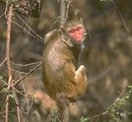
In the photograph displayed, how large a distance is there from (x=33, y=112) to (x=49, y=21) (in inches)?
139

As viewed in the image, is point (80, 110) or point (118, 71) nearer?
point (80, 110)

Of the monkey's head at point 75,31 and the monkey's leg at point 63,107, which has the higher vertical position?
the monkey's head at point 75,31

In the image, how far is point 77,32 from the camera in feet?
14.0

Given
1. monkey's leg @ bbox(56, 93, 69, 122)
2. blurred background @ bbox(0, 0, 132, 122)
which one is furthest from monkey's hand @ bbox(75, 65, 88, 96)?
blurred background @ bbox(0, 0, 132, 122)

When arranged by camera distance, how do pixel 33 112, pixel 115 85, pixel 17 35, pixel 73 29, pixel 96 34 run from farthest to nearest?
pixel 96 34
pixel 115 85
pixel 17 35
pixel 33 112
pixel 73 29

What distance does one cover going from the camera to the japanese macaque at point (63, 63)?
14.1 ft

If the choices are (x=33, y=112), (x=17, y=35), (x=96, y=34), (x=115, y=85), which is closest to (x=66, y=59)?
(x=33, y=112)

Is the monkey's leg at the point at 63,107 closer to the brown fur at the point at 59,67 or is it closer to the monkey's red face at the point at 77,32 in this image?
the brown fur at the point at 59,67

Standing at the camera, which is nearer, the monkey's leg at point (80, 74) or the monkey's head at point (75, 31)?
the monkey's head at point (75, 31)

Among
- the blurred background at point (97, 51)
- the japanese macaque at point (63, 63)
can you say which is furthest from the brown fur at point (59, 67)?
the blurred background at point (97, 51)

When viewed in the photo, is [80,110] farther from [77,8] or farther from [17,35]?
[77,8]

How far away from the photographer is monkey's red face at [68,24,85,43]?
167 inches

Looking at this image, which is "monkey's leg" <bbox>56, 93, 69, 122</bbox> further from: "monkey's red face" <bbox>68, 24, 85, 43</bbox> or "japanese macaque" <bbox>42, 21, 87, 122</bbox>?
"monkey's red face" <bbox>68, 24, 85, 43</bbox>

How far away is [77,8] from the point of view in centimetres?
427
